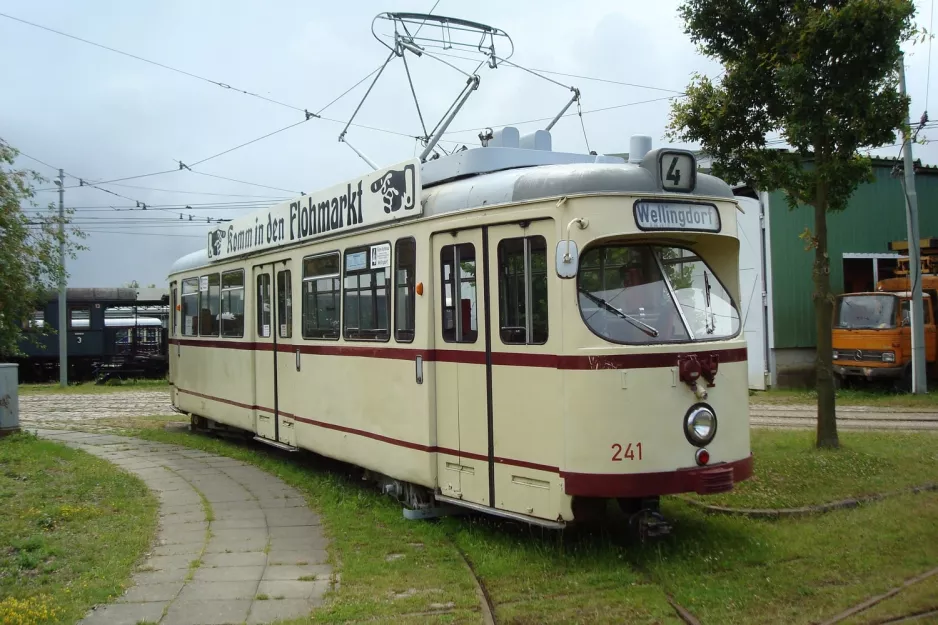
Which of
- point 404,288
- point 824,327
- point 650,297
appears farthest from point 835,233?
point 650,297

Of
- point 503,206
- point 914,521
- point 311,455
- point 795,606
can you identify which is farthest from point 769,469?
point 311,455

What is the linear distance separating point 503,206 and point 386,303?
1950mm

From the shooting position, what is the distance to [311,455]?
12492 millimetres

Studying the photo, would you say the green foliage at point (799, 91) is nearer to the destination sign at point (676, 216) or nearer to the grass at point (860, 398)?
the destination sign at point (676, 216)

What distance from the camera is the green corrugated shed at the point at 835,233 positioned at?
21031mm

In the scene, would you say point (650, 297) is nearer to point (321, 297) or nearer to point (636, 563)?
point (636, 563)

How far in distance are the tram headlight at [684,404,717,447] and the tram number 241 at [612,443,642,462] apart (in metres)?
0.42

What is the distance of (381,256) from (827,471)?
5214mm

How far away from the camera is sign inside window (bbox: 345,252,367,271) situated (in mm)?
8828

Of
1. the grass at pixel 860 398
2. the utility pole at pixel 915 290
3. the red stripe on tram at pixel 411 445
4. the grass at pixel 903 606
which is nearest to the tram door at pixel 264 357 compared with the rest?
the red stripe on tram at pixel 411 445

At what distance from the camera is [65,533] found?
7664 mm

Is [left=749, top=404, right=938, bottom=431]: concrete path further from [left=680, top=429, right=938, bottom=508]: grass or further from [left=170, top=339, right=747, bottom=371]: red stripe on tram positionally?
[left=170, top=339, right=747, bottom=371]: red stripe on tram

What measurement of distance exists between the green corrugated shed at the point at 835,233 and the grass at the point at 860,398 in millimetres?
1409

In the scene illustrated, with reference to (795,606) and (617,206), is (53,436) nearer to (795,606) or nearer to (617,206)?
(617,206)
